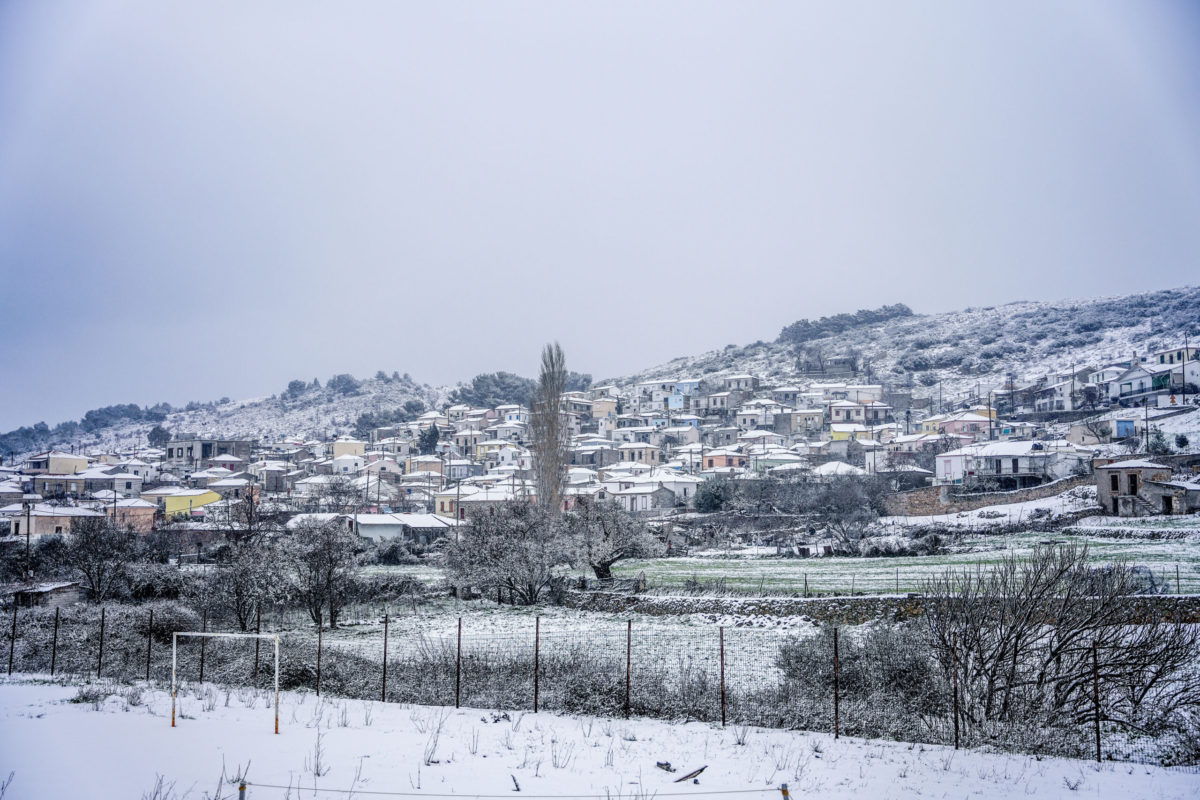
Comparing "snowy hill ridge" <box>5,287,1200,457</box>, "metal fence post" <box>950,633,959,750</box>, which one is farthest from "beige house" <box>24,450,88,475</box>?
"metal fence post" <box>950,633,959,750</box>

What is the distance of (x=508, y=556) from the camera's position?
95.1 feet

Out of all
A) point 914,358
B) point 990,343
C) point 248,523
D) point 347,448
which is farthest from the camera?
point 990,343

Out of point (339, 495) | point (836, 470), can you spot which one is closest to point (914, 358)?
point (836, 470)

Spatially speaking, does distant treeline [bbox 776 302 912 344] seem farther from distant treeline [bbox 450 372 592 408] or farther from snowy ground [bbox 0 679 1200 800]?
snowy ground [bbox 0 679 1200 800]

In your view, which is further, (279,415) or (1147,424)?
(279,415)

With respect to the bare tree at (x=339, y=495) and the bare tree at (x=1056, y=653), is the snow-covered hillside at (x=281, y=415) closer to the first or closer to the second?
the bare tree at (x=339, y=495)

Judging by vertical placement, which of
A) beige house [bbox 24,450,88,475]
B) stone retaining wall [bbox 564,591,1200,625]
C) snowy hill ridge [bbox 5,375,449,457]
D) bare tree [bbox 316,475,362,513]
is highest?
snowy hill ridge [bbox 5,375,449,457]

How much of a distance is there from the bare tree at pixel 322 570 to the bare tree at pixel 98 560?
328 inches

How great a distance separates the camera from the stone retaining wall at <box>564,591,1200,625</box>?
19.6 m

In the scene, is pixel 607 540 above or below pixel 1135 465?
below

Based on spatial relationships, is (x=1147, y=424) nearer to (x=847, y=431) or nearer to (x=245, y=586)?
(x=847, y=431)

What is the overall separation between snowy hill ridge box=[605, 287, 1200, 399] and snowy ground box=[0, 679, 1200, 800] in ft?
312

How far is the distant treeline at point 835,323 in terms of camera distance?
160 meters

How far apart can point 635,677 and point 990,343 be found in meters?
125
